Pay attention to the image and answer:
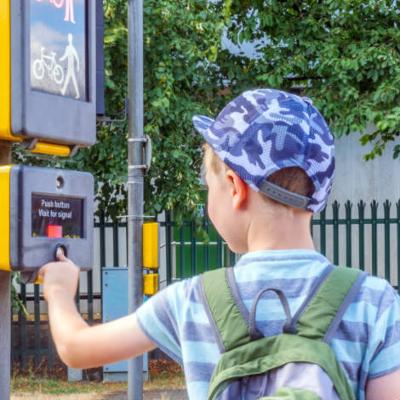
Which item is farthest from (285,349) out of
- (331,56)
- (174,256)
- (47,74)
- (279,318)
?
(174,256)

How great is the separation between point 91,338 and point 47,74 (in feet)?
5.64

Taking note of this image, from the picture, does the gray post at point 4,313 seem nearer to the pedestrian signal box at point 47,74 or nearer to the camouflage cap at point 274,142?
the pedestrian signal box at point 47,74

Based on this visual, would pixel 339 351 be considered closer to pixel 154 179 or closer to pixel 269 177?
pixel 269 177

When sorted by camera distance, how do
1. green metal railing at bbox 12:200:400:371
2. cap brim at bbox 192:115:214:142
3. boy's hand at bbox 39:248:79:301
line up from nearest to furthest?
cap brim at bbox 192:115:214:142 → boy's hand at bbox 39:248:79:301 → green metal railing at bbox 12:200:400:371

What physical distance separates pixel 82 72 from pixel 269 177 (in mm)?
1920

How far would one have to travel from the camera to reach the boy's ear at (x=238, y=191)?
186cm

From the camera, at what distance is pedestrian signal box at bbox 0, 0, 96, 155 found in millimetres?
3330

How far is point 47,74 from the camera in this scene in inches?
136

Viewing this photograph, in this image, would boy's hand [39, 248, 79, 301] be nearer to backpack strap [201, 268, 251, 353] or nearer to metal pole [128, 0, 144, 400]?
backpack strap [201, 268, 251, 353]

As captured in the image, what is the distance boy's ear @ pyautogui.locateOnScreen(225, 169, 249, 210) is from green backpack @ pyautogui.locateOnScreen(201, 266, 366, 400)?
15cm

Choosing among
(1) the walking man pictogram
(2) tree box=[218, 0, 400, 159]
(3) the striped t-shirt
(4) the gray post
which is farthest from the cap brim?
(2) tree box=[218, 0, 400, 159]

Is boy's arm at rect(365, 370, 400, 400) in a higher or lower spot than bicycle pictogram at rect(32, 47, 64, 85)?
lower

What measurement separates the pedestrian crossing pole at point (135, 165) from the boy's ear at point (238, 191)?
703cm

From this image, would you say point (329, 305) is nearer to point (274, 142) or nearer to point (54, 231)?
point (274, 142)
